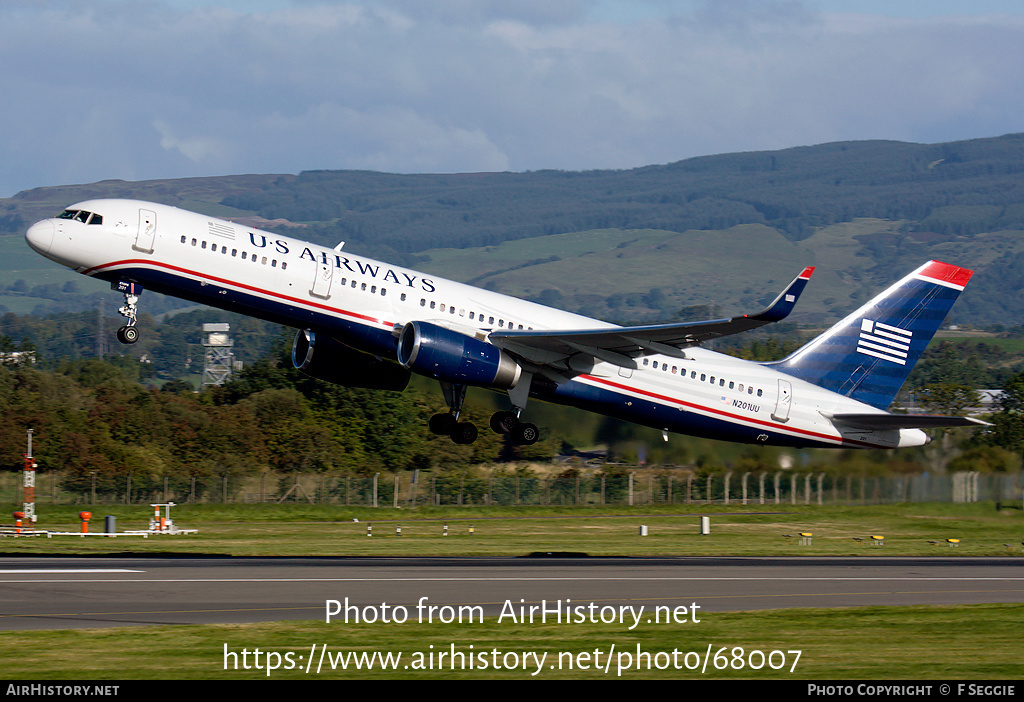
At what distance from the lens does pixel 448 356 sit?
113 ft

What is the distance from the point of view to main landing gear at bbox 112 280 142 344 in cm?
3400

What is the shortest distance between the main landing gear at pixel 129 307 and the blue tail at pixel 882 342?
2271cm

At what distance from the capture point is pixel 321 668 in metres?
21.7

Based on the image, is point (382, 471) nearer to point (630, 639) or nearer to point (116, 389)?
point (116, 389)

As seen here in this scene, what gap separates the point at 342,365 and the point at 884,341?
66.5 feet

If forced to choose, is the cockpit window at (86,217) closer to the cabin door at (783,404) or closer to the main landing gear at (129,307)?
the main landing gear at (129,307)

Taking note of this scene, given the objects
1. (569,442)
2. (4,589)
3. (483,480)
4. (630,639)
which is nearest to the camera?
(630,639)

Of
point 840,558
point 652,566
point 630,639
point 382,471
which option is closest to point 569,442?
point 652,566

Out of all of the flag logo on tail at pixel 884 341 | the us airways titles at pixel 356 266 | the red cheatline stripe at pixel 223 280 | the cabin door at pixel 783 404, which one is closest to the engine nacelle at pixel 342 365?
the us airways titles at pixel 356 266

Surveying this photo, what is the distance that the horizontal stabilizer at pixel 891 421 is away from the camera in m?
38.9

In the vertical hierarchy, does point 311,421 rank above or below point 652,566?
above

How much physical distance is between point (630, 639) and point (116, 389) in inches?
3015

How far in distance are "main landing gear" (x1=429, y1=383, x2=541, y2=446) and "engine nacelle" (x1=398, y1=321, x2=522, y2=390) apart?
2.59 metres
